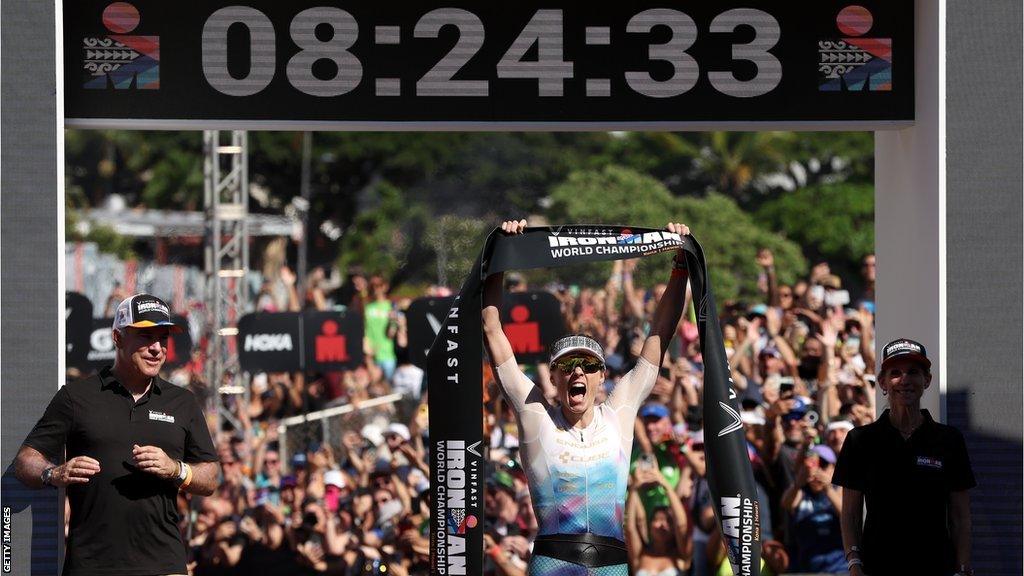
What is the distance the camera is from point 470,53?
870cm

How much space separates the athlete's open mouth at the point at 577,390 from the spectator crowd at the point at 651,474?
5147mm

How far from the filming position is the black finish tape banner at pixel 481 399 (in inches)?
280

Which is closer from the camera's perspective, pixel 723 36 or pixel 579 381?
pixel 579 381

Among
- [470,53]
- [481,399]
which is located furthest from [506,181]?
[481,399]

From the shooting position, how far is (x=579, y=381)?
6.57m

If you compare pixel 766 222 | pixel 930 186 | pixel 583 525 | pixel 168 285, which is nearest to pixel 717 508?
pixel 583 525

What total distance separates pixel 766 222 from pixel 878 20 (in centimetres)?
3199

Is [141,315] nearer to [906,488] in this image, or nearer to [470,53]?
[470,53]

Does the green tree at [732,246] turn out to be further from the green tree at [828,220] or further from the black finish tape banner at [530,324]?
the black finish tape banner at [530,324]

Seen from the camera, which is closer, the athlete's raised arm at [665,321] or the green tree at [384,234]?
the athlete's raised arm at [665,321]

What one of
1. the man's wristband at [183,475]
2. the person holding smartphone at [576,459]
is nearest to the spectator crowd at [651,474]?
the man's wristband at [183,475]

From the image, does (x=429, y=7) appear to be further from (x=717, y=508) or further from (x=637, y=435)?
(x=637, y=435)

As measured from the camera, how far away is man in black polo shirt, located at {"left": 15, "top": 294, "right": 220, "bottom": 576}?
21.7ft

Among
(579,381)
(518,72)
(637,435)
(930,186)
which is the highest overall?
(518,72)
